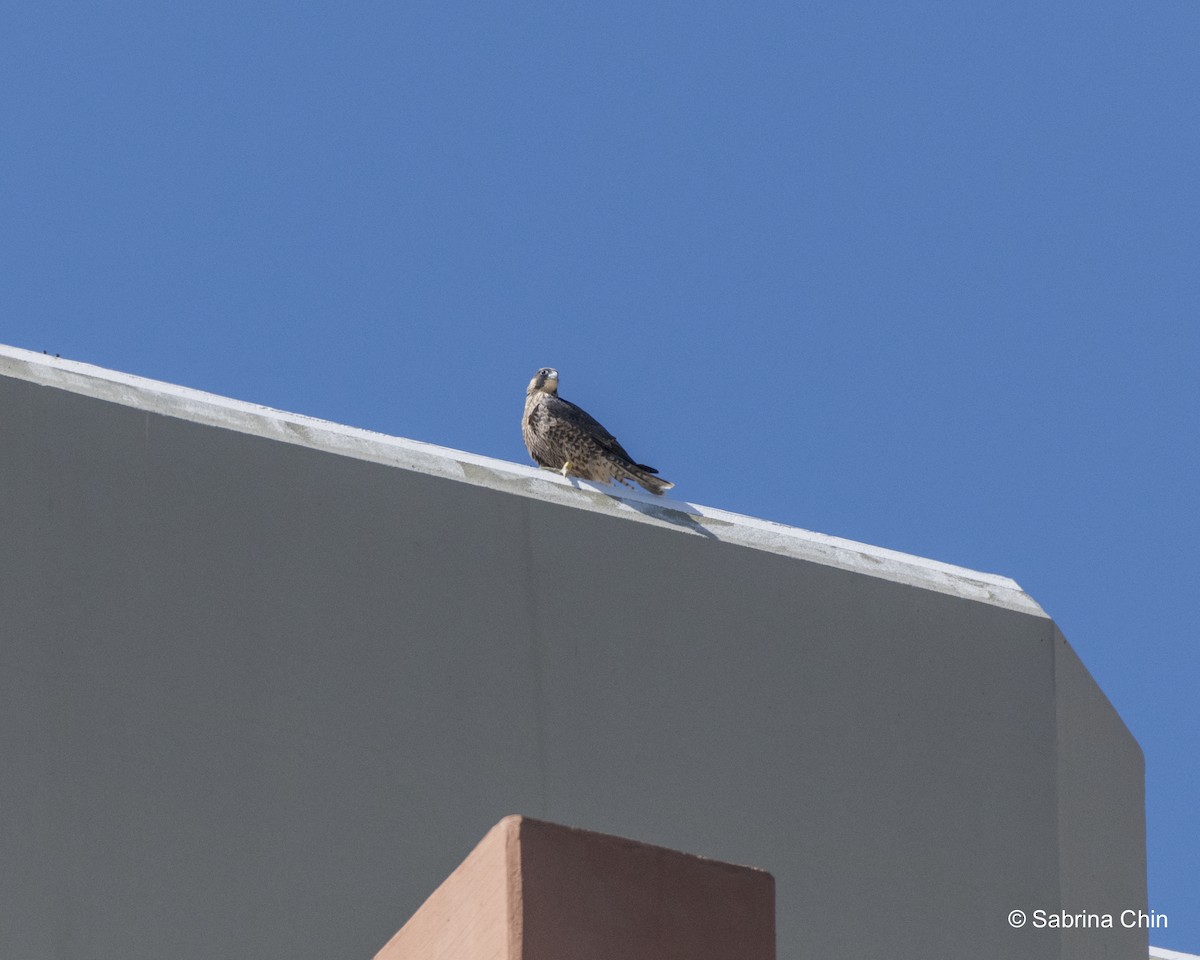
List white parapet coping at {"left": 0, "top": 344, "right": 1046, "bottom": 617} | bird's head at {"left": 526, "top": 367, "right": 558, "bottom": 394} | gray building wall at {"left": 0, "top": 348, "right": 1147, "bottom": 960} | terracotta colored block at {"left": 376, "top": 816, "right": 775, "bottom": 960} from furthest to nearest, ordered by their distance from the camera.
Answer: bird's head at {"left": 526, "top": 367, "right": 558, "bottom": 394} < white parapet coping at {"left": 0, "top": 344, "right": 1046, "bottom": 617} < gray building wall at {"left": 0, "top": 348, "right": 1147, "bottom": 960} < terracotta colored block at {"left": 376, "top": 816, "right": 775, "bottom": 960}

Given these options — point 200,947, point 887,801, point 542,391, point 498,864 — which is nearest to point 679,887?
point 498,864

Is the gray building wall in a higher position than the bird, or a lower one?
lower

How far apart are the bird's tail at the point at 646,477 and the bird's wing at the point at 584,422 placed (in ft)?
0.17

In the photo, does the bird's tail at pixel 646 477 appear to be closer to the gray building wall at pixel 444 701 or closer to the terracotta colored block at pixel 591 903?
the gray building wall at pixel 444 701

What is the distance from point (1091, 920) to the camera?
8.52 metres

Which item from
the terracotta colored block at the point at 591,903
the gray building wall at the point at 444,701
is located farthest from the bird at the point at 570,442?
the terracotta colored block at the point at 591,903

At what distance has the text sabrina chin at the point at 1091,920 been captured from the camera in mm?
8297

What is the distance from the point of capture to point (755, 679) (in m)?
8.02

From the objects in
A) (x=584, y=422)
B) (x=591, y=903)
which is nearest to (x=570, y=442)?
(x=584, y=422)

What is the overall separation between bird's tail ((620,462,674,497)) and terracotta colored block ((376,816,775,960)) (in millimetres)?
4842

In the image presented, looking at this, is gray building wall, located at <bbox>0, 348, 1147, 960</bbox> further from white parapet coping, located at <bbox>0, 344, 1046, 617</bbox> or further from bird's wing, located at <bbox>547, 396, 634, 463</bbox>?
bird's wing, located at <bbox>547, 396, 634, 463</bbox>

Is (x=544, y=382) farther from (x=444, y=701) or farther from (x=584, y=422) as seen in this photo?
(x=444, y=701)

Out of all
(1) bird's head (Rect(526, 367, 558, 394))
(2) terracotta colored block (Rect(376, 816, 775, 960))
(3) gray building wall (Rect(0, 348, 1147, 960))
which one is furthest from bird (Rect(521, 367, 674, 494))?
(2) terracotta colored block (Rect(376, 816, 775, 960))

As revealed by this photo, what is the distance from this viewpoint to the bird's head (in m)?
10.7
